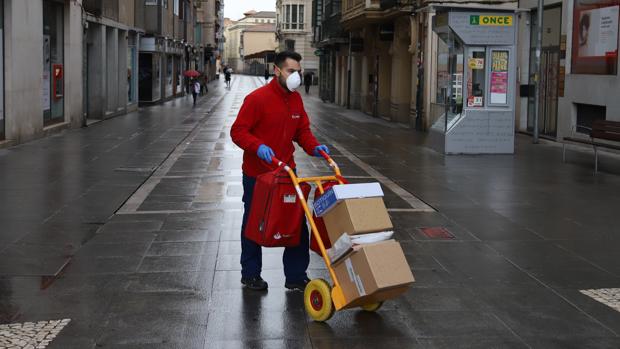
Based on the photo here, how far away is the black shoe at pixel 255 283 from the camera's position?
6.12 m

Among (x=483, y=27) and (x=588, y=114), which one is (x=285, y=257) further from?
(x=588, y=114)

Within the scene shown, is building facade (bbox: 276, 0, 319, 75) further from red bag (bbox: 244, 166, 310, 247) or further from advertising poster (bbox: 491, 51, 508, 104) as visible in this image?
red bag (bbox: 244, 166, 310, 247)

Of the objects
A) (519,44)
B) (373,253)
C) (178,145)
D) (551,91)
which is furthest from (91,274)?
(519,44)

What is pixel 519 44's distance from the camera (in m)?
23.1

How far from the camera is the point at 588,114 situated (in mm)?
18906

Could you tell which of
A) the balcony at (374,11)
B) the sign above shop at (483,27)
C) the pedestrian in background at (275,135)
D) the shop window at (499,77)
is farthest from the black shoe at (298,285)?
the balcony at (374,11)

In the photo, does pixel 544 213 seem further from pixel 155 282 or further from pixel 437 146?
pixel 437 146

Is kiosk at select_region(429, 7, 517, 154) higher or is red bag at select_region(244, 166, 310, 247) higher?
kiosk at select_region(429, 7, 517, 154)

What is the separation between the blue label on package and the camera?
528cm

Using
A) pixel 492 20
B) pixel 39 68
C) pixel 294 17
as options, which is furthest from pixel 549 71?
pixel 294 17

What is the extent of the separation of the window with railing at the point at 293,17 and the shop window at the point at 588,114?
77.4 meters

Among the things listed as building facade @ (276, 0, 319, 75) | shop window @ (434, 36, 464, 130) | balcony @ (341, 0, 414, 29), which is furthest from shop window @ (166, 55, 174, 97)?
building facade @ (276, 0, 319, 75)

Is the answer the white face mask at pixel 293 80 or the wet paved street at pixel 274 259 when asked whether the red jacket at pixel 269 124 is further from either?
the wet paved street at pixel 274 259

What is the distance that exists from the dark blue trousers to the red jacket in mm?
187
